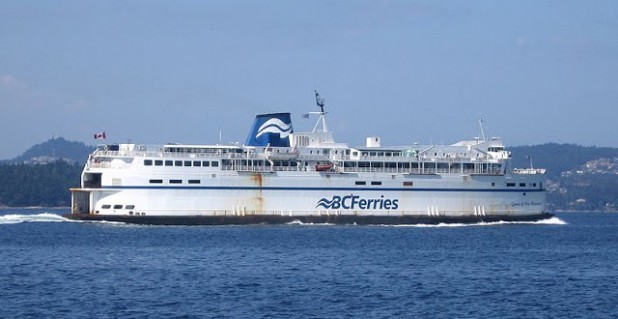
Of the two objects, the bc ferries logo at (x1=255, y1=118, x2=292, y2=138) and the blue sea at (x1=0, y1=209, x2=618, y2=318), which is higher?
the bc ferries logo at (x1=255, y1=118, x2=292, y2=138)

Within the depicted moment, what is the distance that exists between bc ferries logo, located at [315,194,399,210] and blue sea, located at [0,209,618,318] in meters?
4.60

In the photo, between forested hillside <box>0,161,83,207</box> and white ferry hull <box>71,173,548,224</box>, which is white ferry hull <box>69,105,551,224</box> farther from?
forested hillside <box>0,161,83,207</box>

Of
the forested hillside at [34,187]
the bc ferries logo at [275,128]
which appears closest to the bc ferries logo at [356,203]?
the bc ferries logo at [275,128]

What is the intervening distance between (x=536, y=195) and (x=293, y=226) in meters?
16.8

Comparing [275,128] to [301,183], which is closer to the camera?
[301,183]

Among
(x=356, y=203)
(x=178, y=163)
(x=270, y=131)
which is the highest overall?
(x=270, y=131)

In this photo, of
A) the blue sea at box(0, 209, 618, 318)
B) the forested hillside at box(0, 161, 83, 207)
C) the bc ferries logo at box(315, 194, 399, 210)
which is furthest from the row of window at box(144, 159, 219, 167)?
the forested hillside at box(0, 161, 83, 207)

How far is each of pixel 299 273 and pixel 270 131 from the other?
97.4ft

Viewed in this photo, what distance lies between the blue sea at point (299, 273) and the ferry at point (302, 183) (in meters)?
2.66

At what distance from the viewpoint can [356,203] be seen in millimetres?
68812

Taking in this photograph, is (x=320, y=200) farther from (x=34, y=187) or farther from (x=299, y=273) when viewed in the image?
(x=34, y=187)

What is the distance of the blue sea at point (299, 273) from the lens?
34188 mm

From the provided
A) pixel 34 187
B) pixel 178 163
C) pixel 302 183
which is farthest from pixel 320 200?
pixel 34 187

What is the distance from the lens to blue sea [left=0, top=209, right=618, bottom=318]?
3419 centimetres
